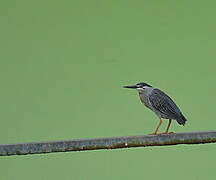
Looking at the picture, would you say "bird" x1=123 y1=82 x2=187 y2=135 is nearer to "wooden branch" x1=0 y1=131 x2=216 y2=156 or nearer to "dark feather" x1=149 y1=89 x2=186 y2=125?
"dark feather" x1=149 y1=89 x2=186 y2=125

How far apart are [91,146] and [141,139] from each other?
25cm

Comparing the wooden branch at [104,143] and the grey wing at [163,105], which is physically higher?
the grey wing at [163,105]

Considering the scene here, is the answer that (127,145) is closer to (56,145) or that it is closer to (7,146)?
(56,145)

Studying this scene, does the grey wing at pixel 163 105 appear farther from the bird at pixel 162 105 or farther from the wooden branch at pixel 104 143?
the wooden branch at pixel 104 143

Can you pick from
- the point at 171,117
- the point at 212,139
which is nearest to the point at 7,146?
the point at 171,117

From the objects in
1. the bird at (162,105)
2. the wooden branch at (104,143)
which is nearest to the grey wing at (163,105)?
the bird at (162,105)

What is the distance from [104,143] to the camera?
1.55 m

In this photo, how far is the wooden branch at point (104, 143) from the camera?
1.52m

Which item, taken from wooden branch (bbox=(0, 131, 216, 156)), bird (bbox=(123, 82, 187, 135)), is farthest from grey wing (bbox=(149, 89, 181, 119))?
wooden branch (bbox=(0, 131, 216, 156))

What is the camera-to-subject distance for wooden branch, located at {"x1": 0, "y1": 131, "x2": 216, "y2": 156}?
4.98 feet

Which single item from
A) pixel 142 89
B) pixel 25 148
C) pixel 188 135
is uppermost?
pixel 142 89

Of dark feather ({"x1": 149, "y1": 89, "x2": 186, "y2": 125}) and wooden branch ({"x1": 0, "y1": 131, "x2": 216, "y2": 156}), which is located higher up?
dark feather ({"x1": 149, "y1": 89, "x2": 186, "y2": 125})

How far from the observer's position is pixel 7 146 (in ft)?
4.96

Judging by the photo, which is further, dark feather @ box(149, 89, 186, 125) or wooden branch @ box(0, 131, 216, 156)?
dark feather @ box(149, 89, 186, 125)
